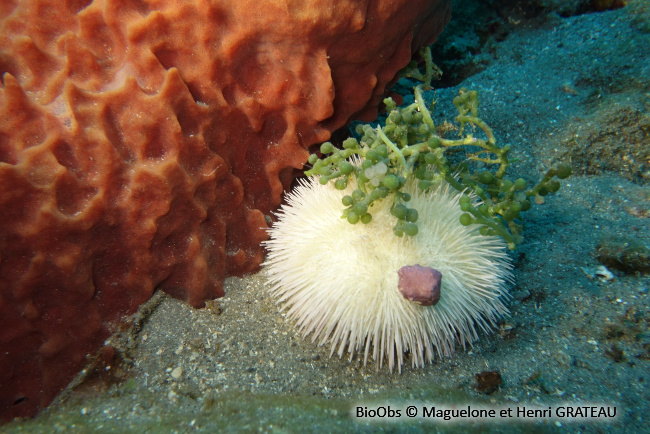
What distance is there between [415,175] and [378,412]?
169cm

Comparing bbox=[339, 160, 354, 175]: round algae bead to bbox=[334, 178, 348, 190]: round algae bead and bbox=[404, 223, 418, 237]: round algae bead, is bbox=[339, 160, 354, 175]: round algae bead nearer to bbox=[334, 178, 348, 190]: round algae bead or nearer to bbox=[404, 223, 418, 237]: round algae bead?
bbox=[334, 178, 348, 190]: round algae bead

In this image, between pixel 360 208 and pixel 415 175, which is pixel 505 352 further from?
pixel 360 208

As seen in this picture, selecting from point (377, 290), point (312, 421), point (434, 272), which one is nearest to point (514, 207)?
point (434, 272)

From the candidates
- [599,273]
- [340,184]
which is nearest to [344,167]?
[340,184]

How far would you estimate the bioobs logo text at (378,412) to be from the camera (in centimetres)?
246

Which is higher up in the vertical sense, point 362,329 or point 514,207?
point 514,207

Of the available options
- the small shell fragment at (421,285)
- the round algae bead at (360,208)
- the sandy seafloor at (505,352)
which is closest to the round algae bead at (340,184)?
the round algae bead at (360,208)

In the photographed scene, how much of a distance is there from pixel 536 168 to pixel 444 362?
2691 mm

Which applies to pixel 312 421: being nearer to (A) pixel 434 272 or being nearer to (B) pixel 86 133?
(A) pixel 434 272

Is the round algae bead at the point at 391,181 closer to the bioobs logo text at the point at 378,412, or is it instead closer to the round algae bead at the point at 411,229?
the round algae bead at the point at 411,229

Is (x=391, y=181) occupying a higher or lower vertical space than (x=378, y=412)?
higher

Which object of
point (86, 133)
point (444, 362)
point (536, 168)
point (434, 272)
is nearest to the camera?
point (434, 272)

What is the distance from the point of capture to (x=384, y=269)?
8.02ft

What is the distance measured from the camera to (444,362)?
114 inches
